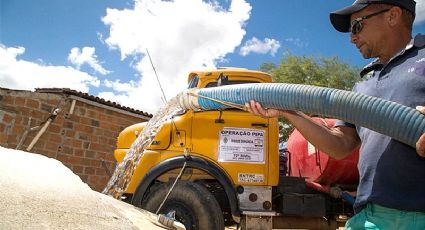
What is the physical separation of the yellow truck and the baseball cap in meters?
2.62

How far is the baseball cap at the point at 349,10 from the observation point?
202cm

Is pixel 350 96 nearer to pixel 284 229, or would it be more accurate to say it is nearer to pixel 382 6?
pixel 382 6

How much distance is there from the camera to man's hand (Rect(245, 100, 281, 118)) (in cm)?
235

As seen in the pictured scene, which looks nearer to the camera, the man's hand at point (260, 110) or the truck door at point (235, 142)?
the man's hand at point (260, 110)

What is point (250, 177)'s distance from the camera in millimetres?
5027

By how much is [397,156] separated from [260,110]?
3.00 feet

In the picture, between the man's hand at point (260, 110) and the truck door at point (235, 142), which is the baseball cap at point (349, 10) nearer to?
the man's hand at point (260, 110)

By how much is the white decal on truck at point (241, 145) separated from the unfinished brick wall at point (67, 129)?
5.80 metres

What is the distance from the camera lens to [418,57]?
70.0 inches

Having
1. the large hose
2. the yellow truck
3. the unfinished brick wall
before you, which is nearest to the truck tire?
the yellow truck

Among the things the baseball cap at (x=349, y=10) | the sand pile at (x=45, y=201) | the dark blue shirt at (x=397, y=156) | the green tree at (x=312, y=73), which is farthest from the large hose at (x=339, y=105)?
the green tree at (x=312, y=73)

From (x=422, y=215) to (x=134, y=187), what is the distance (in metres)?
4.00

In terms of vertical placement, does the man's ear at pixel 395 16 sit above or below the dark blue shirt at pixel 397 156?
above

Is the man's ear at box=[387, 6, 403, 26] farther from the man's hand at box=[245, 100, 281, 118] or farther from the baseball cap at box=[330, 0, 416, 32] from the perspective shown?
the man's hand at box=[245, 100, 281, 118]
